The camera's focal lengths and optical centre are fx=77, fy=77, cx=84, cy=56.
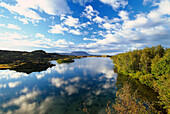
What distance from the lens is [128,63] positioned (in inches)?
1965

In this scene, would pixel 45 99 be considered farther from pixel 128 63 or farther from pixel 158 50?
pixel 158 50

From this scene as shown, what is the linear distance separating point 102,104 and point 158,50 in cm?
4482

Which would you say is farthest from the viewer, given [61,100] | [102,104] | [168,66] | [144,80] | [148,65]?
[148,65]

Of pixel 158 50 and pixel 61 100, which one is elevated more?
pixel 158 50

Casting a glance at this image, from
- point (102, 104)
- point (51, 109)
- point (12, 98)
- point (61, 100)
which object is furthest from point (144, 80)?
point (12, 98)

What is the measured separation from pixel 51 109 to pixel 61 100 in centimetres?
459

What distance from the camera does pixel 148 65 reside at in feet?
136

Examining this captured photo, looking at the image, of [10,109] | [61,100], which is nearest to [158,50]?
[61,100]

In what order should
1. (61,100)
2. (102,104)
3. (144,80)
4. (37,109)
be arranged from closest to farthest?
(37,109) < (102,104) < (61,100) < (144,80)

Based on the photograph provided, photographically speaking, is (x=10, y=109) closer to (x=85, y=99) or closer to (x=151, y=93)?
(x=85, y=99)

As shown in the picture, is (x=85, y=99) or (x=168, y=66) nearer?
(x=85, y=99)

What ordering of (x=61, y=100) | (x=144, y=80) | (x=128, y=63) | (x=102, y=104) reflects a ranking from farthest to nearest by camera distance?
1. (x=128, y=63)
2. (x=144, y=80)
3. (x=61, y=100)
4. (x=102, y=104)

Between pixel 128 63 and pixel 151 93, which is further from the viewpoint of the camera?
pixel 128 63

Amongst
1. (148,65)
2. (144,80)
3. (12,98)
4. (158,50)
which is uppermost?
(158,50)
